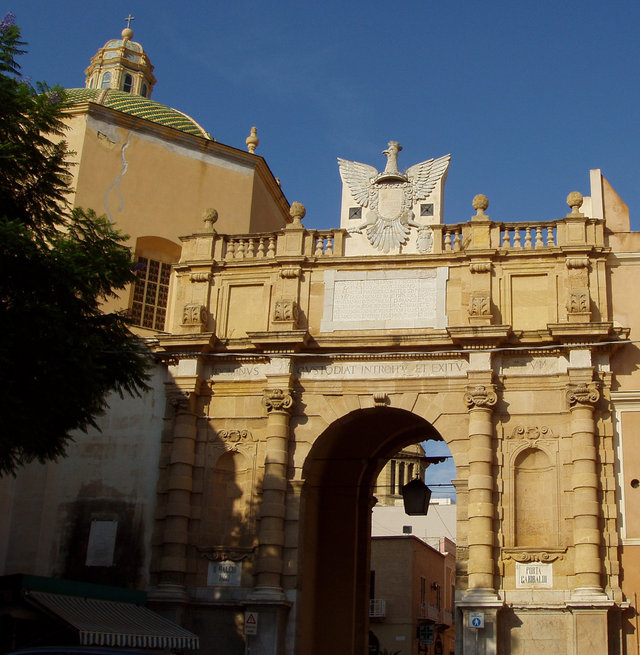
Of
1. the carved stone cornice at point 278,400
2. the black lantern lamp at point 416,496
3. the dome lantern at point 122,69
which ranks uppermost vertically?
the dome lantern at point 122,69

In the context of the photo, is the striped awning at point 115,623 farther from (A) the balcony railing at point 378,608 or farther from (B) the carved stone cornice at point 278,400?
(A) the balcony railing at point 378,608

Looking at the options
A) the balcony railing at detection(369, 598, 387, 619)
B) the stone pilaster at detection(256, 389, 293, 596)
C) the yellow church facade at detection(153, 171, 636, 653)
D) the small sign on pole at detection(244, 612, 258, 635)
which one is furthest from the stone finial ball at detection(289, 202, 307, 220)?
the balcony railing at detection(369, 598, 387, 619)

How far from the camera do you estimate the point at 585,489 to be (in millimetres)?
21672

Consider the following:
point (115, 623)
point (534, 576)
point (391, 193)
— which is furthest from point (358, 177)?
point (115, 623)

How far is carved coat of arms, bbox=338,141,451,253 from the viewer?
25.0 metres

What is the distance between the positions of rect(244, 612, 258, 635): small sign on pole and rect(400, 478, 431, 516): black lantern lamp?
4742mm

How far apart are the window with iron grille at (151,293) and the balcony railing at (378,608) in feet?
67.1

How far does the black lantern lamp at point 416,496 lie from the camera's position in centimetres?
2464

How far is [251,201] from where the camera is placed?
30.1m

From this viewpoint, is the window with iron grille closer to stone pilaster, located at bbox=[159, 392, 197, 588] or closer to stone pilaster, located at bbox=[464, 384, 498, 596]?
stone pilaster, located at bbox=[159, 392, 197, 588]

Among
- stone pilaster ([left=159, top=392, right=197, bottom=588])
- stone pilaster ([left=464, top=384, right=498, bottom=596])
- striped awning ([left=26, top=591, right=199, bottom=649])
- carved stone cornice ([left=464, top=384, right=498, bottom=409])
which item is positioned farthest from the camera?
stone pilaster ([left=159, top=392, right=197, bottom=588])

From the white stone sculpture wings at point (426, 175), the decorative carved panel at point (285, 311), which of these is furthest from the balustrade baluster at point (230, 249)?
the white stone sculpture wings at point (426, 175)

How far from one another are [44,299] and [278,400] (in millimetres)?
7436

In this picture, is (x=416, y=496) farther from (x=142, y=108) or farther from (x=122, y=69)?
(x=122, y=69)
